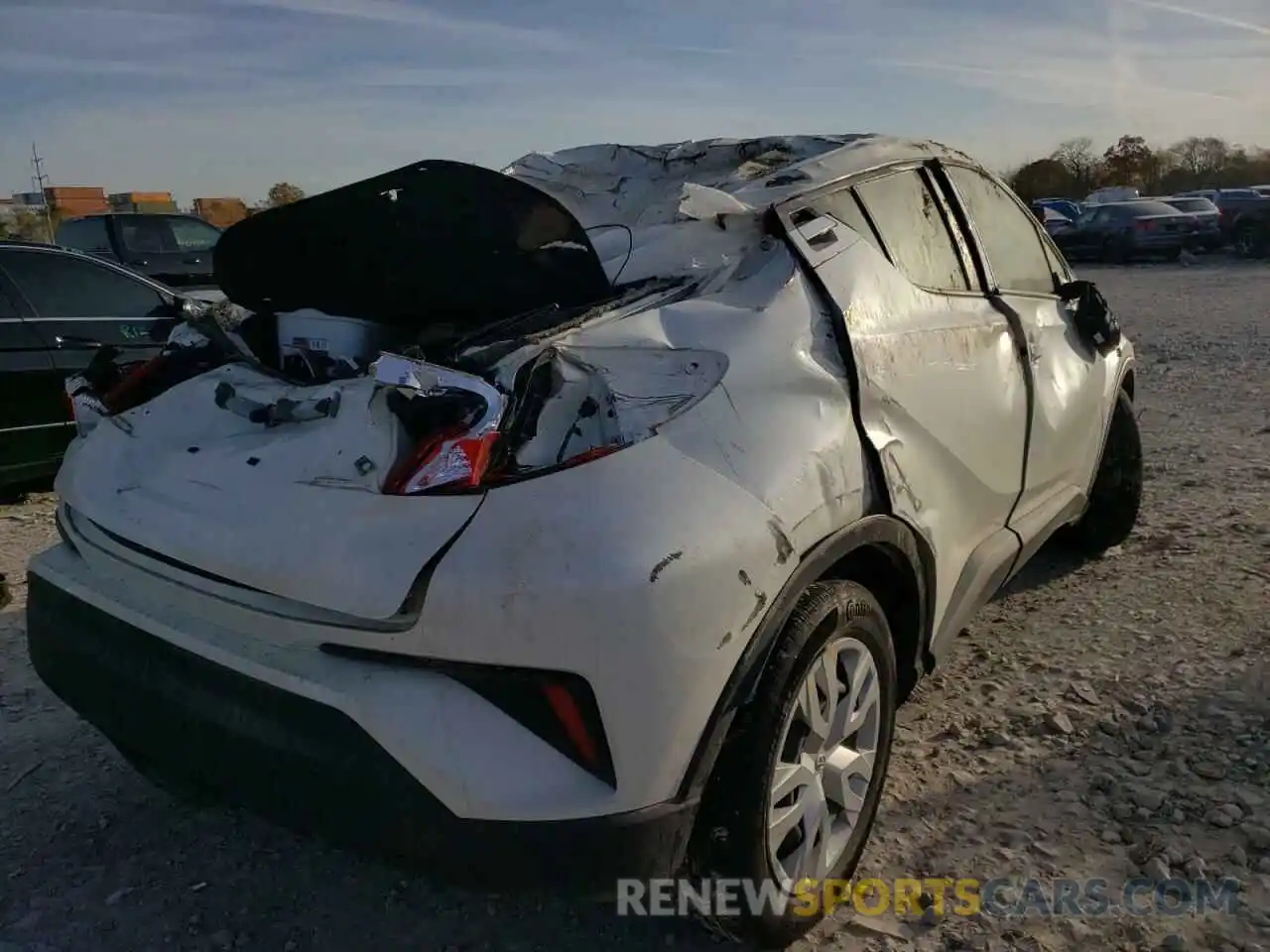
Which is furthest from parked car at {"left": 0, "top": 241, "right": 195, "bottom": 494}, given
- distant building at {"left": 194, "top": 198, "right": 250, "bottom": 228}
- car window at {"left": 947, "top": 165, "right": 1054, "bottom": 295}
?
distant building at {"left": 194, "top": 198, "right": 250, "bottom": 228}

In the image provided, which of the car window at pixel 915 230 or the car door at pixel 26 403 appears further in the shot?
the car door at pixel 26 403

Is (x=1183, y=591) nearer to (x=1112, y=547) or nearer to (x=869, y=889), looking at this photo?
(x=1112, y=547)

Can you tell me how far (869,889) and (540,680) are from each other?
1.20m

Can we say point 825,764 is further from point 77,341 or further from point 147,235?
point 147,235

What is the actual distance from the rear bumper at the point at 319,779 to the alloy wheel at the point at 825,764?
0.33 metres

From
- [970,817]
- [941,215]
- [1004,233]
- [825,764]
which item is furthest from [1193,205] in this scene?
[825,764]

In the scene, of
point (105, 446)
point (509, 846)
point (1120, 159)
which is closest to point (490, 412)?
point (509, 846)

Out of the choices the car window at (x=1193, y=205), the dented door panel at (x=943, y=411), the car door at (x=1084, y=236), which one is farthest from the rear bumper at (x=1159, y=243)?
the dented door panel at (x=943, y=411)

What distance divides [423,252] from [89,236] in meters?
10.9

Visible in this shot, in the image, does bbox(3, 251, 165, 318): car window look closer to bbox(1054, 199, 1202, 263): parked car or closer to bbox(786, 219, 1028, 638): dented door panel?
bbox(786, 219, 1028, 638): dented door panel

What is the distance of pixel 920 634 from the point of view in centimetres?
272

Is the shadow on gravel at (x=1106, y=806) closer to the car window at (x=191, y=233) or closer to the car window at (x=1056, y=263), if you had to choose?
the car window at (x=1056, y=263)

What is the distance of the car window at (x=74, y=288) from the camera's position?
19.2 ft

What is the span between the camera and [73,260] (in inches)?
241
